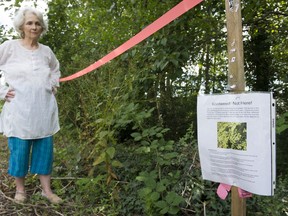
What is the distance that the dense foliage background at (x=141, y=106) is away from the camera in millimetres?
2707

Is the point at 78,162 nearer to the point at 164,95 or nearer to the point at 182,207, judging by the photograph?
the point at 182,207

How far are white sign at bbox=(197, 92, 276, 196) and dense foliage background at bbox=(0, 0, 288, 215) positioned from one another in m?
0.82

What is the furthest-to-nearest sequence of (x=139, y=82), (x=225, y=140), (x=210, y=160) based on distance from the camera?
(x=139, y=82) < (x=210, y=160) < (x=225, y=140)

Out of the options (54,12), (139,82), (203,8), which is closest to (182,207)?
(139,82)

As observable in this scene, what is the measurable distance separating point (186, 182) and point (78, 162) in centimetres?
121

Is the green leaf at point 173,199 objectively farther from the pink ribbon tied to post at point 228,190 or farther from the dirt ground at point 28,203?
the dirt ground at point 28,203

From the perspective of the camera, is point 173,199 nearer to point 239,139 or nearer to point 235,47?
point 239,139

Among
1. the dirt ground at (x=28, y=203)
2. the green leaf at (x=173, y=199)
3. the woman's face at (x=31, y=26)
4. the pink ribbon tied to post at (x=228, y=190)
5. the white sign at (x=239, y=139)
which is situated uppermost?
the woman's face at (x=31, y=26)

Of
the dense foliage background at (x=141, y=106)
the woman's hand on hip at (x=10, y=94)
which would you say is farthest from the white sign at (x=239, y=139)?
the woman's hand on hip at (x=10, y=94)

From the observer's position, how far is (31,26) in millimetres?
2830

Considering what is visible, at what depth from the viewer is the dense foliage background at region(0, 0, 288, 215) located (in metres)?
2.71

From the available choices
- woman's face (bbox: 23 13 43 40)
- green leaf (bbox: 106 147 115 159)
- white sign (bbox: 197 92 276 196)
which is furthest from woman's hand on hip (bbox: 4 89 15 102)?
white sign (bbox: 197 92 276 196)

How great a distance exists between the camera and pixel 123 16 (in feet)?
14.5

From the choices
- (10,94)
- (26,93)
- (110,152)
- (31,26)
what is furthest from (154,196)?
→ (31,26)
